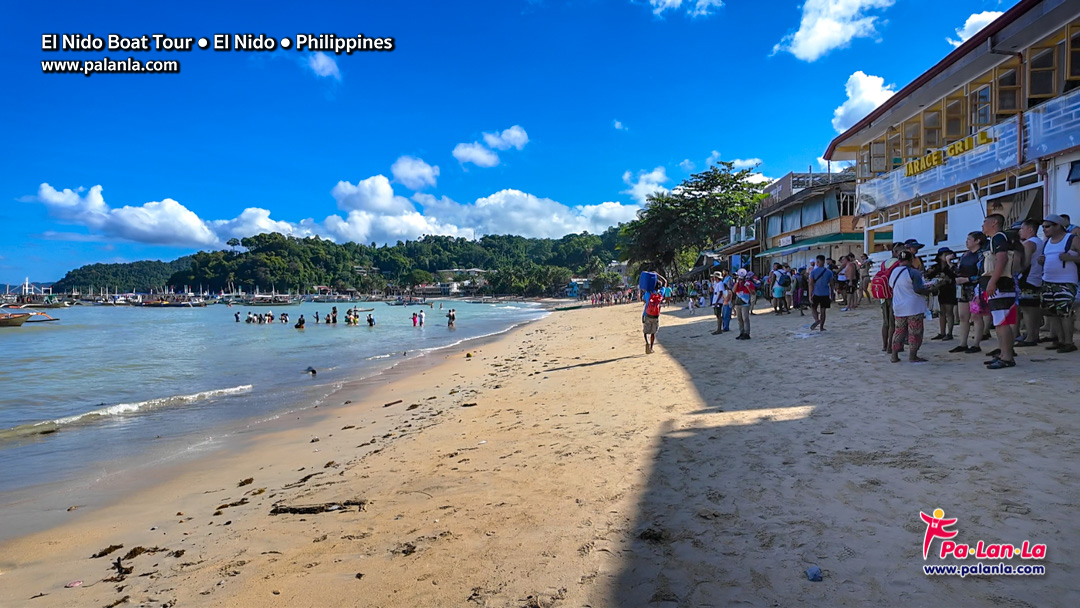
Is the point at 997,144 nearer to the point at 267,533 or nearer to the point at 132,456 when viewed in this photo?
the point at 267,533

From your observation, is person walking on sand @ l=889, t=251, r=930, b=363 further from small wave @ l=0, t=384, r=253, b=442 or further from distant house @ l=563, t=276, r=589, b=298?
distant house @ l=563, t=276, r=589, b=298

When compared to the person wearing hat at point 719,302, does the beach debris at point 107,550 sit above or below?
below

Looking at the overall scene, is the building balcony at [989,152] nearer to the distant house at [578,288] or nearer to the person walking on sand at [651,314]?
the person walking on sand at [651,314]

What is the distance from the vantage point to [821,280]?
11773 millimetres

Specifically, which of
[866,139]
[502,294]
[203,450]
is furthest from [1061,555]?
[502,294]

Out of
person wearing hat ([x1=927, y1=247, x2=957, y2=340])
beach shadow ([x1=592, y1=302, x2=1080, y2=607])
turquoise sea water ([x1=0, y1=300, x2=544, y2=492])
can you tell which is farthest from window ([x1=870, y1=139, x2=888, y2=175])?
turquoise sea water ([x1=0, y1=300, x2=544, y2=492])

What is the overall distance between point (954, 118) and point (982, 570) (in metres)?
15.0

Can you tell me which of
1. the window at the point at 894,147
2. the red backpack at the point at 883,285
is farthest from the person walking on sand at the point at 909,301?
the window at the point at 894,147

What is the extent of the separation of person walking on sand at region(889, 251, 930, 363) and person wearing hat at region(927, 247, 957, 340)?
32.7 inches

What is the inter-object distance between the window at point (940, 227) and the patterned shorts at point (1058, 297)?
7304mm

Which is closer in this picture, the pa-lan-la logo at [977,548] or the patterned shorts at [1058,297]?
the pa-lan-la logo at [977,548]

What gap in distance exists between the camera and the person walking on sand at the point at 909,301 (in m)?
7.13

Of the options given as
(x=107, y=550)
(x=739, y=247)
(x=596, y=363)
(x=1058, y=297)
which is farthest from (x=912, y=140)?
(x=739, y=247)

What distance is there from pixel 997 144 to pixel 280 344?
2608 centimetres
